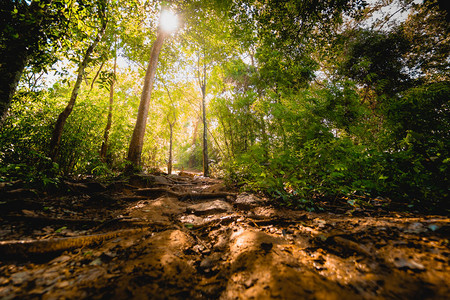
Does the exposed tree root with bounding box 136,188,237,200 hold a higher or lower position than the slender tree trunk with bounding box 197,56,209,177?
lower

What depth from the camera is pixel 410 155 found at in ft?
7.42

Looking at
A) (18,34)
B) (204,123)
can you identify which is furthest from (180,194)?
(204,123)

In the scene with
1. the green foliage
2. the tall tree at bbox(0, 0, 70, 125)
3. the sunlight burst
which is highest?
the sunlight burst

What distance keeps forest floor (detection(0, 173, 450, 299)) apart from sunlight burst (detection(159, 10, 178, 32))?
24.5ft

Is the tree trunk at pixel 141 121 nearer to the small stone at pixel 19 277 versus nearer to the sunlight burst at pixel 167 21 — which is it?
the sunlight burst at pixel 167 21

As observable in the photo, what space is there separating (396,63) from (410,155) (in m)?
11.1

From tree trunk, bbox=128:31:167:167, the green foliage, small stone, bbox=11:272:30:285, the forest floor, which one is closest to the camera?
the forest floor

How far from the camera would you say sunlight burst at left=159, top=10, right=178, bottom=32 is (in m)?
6.55

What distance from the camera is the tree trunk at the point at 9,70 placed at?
231cm

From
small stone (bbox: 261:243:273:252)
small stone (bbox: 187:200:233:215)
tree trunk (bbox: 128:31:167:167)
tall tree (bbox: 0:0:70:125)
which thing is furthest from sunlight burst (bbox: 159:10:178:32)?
small stone (bbox: 261:243:273:252)

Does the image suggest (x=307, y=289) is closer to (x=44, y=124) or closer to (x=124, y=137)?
(x=44, y=124)

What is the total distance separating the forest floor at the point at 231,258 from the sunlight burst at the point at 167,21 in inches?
294

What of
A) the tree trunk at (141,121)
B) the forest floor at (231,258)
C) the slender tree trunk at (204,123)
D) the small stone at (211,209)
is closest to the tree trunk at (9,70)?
the forest floor at (231,258)

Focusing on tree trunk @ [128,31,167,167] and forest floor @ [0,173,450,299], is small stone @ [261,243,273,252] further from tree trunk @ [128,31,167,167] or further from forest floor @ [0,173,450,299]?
tree trunk @ [128,31,167,167]
